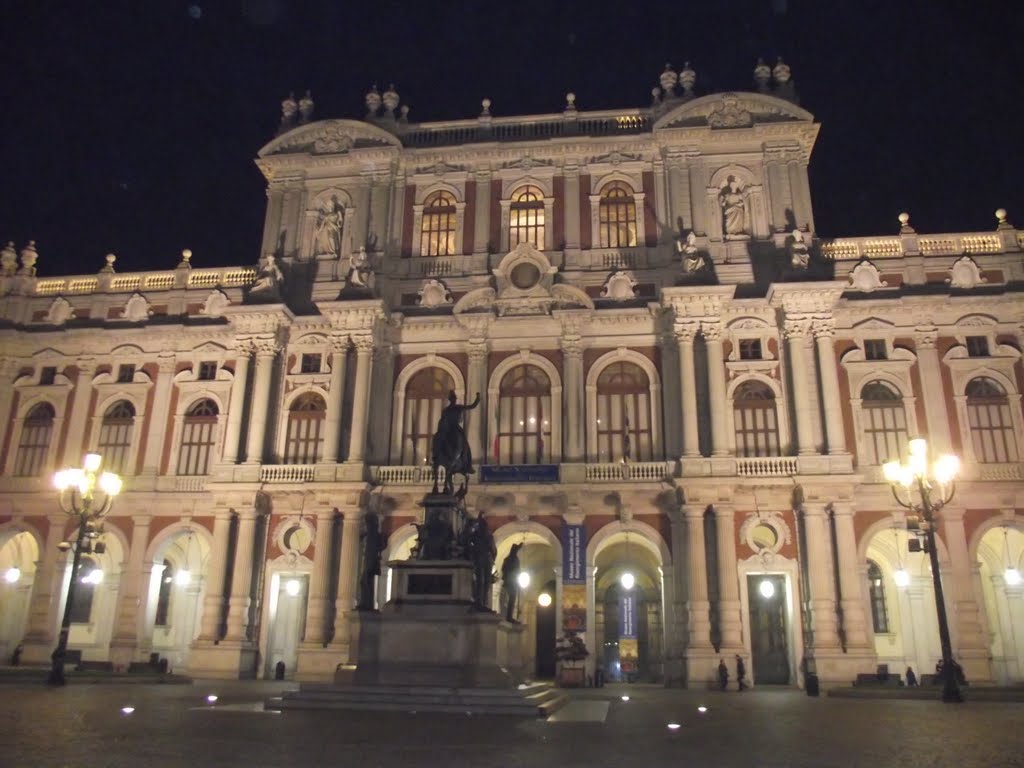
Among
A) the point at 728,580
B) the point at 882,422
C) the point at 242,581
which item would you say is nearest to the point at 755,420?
the point at 882,422

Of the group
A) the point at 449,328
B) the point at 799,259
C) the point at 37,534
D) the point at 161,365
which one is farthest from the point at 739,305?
the point at 37,534

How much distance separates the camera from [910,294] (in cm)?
2794

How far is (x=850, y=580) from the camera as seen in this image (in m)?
25.0

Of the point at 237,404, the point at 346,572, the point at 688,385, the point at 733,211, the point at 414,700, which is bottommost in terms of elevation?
the point at 414,700

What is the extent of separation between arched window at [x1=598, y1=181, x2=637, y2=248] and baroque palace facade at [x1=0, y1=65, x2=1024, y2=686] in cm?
10

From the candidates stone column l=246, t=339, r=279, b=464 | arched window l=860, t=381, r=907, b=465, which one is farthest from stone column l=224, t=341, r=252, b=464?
arched window l=860, t=381, r=907, b=465

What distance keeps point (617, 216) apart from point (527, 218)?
11.2ft

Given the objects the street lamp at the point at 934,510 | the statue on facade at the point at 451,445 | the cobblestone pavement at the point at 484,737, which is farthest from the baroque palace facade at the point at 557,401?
the cobblestone pavement at the point at 484,737

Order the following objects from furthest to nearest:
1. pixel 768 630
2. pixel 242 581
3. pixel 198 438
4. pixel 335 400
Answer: pixel 198 438 → pixel 335 400 → pixel 242 581 → pixel 768 630

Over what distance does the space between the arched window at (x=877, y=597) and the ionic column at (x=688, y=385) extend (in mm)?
7817

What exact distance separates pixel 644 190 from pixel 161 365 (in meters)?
19.4

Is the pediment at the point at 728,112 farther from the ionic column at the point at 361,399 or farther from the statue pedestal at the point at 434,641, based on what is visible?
the statue pedestal at the point at 434,641

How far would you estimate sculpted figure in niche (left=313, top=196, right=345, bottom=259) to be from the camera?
105ft

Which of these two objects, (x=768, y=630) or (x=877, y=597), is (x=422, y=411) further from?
(x=877, y=597)
